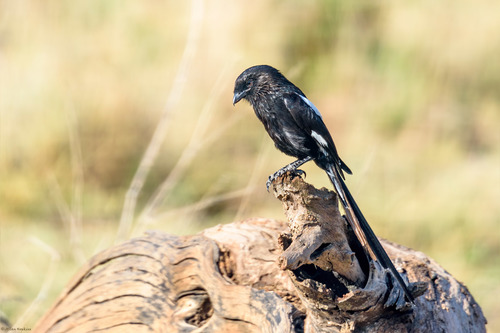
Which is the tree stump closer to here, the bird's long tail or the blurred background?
the bird's long tail

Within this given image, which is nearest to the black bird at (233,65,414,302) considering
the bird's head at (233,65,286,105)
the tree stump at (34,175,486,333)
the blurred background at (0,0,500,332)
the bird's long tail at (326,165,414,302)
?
the bird's head at (233,65,286,105)

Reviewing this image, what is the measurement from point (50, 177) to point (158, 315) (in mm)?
2743

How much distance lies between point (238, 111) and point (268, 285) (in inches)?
109

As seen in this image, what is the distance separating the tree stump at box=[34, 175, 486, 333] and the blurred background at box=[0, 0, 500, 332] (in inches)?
73.5

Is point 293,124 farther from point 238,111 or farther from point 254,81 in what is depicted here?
point 238,111

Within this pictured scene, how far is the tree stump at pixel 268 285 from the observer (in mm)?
2070

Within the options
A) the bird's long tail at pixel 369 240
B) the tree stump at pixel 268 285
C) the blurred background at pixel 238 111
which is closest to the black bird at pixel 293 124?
the bird's long tail at pixel 369 240

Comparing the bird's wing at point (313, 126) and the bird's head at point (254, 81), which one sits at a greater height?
the bird's head at point (254, 81)

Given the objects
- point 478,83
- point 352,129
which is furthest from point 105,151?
point 478,83

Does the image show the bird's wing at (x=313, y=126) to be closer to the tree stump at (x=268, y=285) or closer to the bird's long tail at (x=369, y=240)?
the bird's long tail at (x=369, y=240)

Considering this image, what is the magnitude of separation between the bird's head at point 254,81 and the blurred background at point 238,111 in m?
1.93

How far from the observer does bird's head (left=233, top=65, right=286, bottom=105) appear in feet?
9.20

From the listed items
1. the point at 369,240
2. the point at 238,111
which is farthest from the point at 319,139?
the point at 238,111

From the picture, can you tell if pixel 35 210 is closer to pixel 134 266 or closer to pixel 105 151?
pixel 105 151
